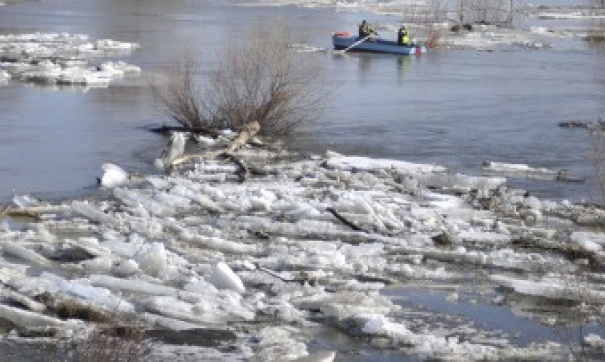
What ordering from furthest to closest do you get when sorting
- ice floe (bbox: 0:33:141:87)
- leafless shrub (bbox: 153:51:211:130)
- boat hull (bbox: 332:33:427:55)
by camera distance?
boat hull (bbox: 332:33:427:55) < ice floe (bbox: 0:33:141:87) < leafless shrub (bbox: 153:51:211:130)

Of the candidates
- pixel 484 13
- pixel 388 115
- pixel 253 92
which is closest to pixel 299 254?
pixel 253 92

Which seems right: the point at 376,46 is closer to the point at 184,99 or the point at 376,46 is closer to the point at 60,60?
the point at 60,60

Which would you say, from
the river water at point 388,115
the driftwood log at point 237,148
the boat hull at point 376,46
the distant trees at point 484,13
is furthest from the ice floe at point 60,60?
the distant trees at point 484,13

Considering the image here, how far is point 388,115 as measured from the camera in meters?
24.1

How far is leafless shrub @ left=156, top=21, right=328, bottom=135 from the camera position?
2039 centimetres

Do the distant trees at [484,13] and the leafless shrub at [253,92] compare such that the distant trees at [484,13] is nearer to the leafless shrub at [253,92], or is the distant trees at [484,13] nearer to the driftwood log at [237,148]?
the leafless shrub at [253,92]

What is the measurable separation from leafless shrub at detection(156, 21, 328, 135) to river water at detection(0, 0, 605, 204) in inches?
25.2

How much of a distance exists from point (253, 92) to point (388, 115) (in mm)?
4594

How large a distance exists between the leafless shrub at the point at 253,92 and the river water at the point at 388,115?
640mm

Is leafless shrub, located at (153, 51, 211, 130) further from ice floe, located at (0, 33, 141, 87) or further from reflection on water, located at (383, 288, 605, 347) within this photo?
reflection on water, located at (383, 288, 605, 347)

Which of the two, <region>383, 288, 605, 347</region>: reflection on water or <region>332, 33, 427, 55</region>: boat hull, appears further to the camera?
<region>332, 33, 427, 55</region>: boat hull

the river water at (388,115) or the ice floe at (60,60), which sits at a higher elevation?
the ice floe at (60,60)

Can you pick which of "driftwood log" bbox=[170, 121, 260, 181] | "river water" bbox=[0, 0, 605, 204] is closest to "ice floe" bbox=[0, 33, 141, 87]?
"river water" bbox=[0, 0, 605, 204]

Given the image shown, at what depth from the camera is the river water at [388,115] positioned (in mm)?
18078
